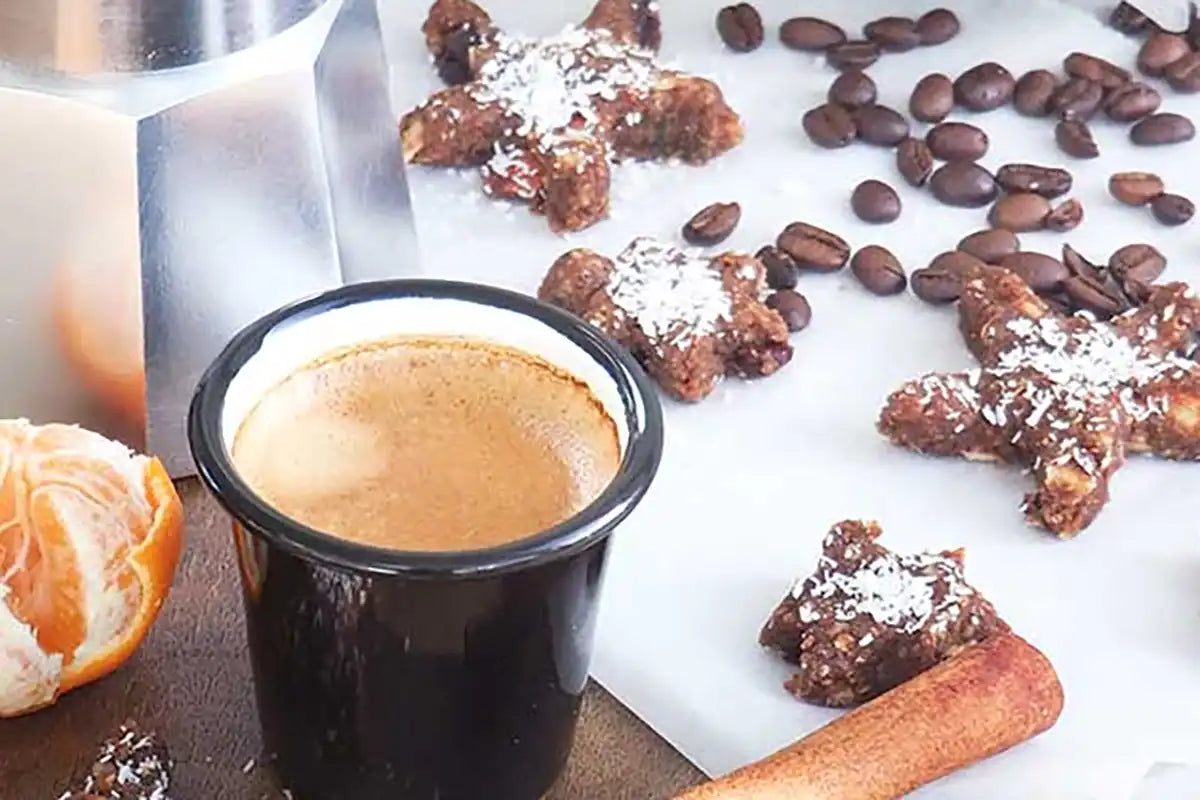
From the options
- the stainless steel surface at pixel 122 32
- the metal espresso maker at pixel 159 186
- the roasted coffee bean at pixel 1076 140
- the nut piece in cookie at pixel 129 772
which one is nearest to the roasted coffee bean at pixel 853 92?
the roasted coffee bean at pixel 1076 140

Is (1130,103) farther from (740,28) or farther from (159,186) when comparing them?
(159,186)

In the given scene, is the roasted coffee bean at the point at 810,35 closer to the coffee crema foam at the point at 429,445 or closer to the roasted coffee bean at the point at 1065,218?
the roasted coffee bean at the point at 1065,218

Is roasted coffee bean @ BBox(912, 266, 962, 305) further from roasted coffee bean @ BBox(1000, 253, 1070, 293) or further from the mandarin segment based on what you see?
the mandarin segment

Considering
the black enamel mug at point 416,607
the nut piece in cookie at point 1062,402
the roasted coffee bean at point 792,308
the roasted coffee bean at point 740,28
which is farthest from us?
the roasted coffee bean at point 740,28

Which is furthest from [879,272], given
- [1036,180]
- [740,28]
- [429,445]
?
[429,445]

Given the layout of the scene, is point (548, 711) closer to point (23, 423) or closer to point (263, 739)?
point (263, 739)

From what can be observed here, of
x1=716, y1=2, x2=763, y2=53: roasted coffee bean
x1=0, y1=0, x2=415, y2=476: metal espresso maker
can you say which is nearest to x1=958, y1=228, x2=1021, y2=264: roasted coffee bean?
x1=716, y1=2, x2=763, y2=53: roasted coffee bean
